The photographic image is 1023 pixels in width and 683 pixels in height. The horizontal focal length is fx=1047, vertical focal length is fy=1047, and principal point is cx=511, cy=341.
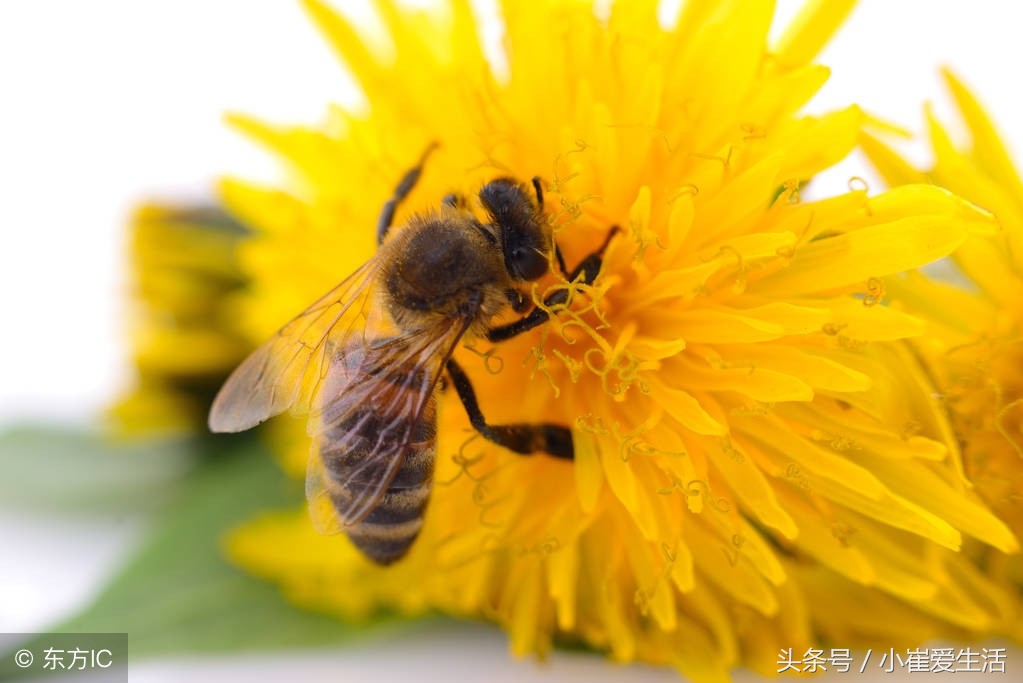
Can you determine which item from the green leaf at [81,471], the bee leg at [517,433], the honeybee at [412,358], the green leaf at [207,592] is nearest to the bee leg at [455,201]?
the honeybee at [412,358]

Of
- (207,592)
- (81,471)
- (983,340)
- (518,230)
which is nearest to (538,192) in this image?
(518,230)

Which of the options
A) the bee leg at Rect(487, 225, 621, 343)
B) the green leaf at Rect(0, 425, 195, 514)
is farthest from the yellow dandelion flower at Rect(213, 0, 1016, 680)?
the green leaf at Rect(0, 425, 195, 514)

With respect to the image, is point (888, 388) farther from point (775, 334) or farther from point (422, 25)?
point (422, 25)

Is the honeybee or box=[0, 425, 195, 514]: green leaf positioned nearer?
the honeybee

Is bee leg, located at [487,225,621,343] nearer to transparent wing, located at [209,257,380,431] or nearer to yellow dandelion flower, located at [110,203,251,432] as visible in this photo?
transparent wing, located at [209,257,380,431]

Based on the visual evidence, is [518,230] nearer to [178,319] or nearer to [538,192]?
[538,192]

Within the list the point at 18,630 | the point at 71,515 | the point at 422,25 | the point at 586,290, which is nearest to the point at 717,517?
the point at 586,290
